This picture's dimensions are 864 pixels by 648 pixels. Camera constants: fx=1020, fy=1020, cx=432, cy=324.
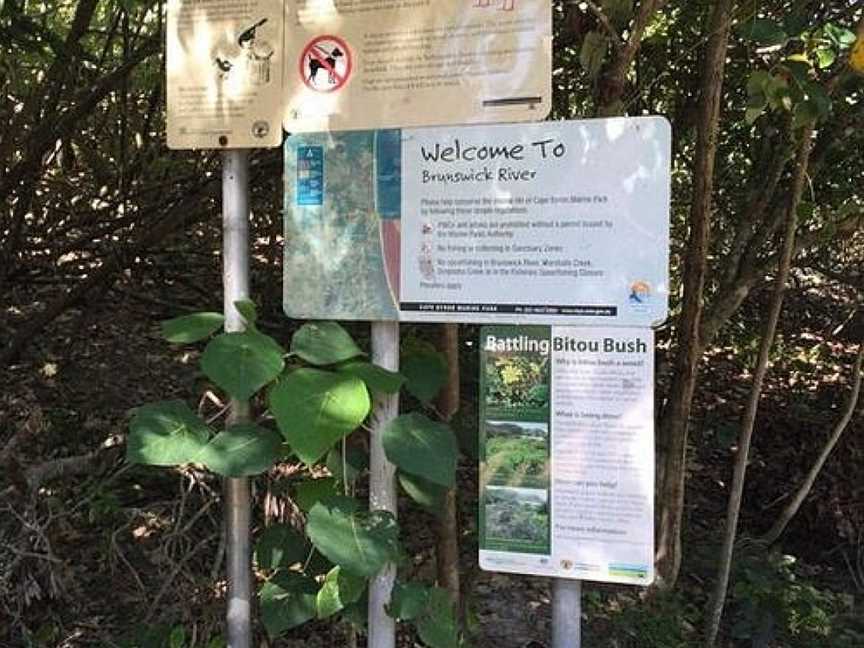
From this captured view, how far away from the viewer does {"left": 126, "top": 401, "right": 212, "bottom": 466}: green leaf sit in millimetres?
2189

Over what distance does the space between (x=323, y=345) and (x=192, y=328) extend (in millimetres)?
313

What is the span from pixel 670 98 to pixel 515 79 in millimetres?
2133

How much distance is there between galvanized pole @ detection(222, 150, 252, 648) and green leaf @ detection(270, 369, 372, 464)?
14.3 inches

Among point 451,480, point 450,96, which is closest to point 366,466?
point 451,480

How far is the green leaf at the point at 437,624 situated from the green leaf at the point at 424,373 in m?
0.45

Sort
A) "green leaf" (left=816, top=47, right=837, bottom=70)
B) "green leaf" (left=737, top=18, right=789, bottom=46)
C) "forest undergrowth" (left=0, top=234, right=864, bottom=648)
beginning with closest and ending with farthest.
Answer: "green leaf" (left=737, top=18, right=789, bottom=46), "green leaf" (left=816, top=47, right=837, bottom=70), "forest undergrowth" (left=0, top=234, right=864, bottom=648)

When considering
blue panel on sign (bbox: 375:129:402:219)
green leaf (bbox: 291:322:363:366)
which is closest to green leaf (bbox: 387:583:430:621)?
green leaf (bbox: 291:322:363:366)

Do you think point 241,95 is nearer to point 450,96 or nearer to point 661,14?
point 450,96

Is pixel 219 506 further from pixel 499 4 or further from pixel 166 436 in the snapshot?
pixel 499 4

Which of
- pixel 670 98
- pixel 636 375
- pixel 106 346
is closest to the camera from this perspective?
pixel 636 375

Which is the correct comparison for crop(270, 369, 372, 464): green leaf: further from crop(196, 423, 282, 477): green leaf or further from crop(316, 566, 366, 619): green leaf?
crop(316, 566, 366, 619): green leaf

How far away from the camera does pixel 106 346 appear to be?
18.6 feet

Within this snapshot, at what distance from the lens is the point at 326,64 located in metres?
2.30

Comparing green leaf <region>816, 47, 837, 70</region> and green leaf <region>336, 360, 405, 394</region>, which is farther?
green leaf <region>816, 47, 837, 70</region>
